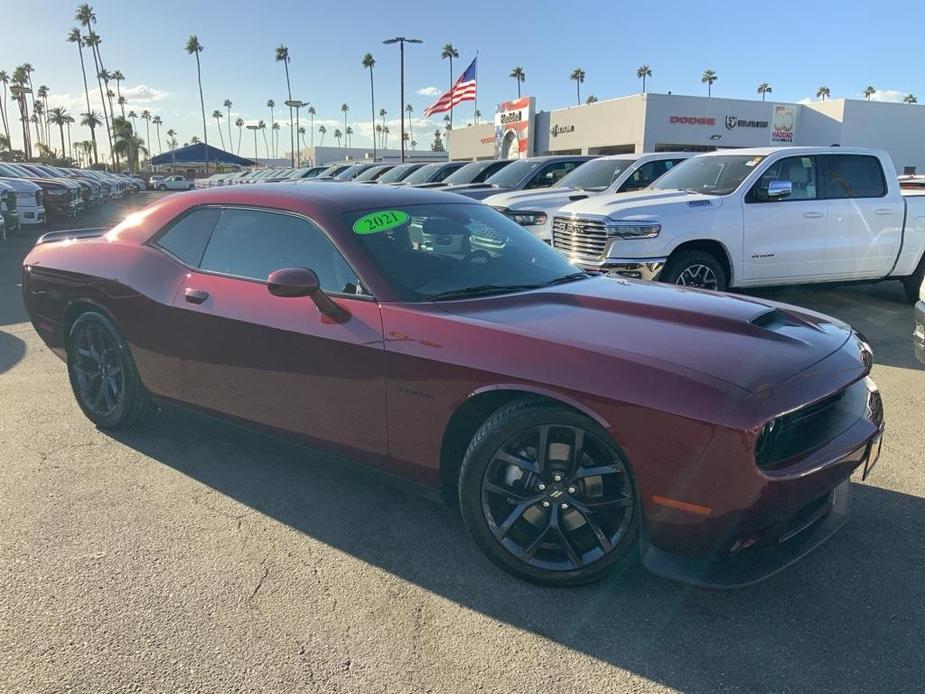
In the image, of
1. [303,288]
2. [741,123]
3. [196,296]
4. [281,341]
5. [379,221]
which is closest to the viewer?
[303,288]

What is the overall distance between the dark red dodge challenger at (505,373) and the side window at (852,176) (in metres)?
5.07

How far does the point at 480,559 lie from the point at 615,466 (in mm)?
792

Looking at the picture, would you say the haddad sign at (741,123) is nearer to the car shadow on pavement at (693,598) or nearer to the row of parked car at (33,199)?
the row of parked car at (33,199)

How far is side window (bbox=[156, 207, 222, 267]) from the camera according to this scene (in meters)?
3.86

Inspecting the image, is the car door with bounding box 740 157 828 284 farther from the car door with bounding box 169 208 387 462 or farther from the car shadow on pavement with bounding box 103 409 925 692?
the car door with bounding box 169 208 387 462

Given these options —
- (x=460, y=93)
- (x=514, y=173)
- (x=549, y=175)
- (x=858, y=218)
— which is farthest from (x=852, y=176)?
(x=460, y=93)

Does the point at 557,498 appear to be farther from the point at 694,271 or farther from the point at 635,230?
the point at 694,271

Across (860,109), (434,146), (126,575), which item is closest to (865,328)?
(126,575)

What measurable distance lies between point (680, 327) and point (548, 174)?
9605 millimetres

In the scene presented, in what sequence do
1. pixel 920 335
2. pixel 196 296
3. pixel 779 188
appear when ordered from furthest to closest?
pixel 779 188, pixel 920 335, pixel 196 296

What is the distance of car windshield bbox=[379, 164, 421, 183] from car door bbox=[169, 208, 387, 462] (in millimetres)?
14425

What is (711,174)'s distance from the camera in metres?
7.82

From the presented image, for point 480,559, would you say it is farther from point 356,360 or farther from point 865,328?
point 865,328

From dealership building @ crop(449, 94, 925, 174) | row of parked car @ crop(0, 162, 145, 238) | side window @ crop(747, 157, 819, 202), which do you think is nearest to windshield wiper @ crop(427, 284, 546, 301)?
side window @ crop(747, 157, 819, 202)
